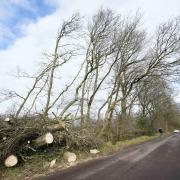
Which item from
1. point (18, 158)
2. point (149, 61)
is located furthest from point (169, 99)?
point (18, 158)

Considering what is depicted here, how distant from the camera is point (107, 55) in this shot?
22.0 metres

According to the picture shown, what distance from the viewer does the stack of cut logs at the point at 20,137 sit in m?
8.72

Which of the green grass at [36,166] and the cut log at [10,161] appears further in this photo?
the cut log at [10,161]

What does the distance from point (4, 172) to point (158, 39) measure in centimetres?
1835

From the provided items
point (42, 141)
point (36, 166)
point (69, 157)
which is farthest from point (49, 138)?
point (69, 157)

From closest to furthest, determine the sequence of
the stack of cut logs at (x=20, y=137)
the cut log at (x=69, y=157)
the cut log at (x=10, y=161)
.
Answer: the cut log at (x=10, y=161), the stack of cut logs at (x=20, y=137), the cut log at (x=69, y=157)

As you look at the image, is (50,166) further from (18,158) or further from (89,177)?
(89,177)

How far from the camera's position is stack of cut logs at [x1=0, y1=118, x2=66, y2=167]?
343 inches

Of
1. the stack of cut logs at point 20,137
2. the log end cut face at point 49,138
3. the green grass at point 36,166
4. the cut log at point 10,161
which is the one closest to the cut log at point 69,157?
the green grass at point 36,166

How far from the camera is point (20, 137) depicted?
29.9 ft

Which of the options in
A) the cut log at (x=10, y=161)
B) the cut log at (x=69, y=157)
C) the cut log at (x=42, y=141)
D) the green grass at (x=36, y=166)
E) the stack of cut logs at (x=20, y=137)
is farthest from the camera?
the cut log at (x=69, y=157)

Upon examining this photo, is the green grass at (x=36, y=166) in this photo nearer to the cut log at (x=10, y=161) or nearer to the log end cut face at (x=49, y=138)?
the cut log at (x=10, y=161)

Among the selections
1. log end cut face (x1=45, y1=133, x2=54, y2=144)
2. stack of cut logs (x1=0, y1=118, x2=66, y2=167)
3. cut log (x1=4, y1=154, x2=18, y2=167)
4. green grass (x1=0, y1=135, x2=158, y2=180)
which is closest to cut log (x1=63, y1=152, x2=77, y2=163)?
green grass (x1=0, y1=135, x2=158, y2=180)

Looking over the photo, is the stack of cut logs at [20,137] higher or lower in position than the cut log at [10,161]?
higher
